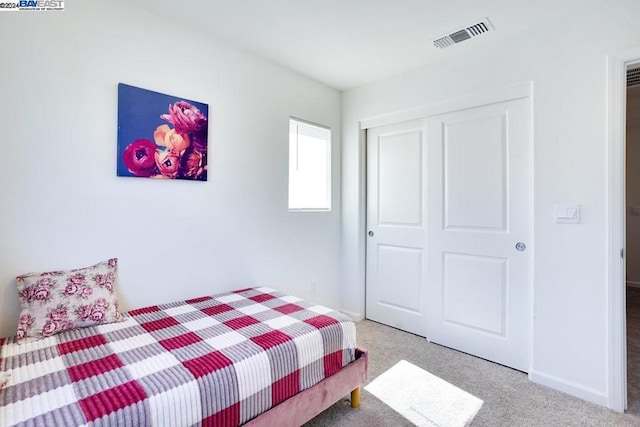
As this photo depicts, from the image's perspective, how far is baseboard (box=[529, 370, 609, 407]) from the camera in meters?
1.91

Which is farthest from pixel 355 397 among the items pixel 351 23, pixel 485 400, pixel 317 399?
pixel 351 23

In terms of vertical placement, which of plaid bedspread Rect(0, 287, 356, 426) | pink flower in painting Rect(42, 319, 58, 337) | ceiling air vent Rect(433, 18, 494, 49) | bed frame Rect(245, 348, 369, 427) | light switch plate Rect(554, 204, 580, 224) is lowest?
bed frame Rect(245, 348, 369, 427)

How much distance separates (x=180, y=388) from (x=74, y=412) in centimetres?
32

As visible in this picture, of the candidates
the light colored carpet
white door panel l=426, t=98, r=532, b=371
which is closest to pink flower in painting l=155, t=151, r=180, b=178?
the light colored carpet

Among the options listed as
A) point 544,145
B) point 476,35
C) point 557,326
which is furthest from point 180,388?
point 476,35

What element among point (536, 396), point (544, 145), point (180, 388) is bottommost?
point (536, 396)

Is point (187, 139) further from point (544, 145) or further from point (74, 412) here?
point (544, 145)

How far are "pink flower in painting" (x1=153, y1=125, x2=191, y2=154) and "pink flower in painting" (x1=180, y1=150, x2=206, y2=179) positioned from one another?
0.06 metres

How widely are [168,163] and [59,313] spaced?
3.46 feet

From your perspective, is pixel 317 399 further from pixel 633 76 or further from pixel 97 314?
pixel 633 76

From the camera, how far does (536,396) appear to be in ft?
6.54

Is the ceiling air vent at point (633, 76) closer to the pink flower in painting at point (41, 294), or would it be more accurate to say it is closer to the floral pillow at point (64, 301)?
the floral pillow at point (64, 301)

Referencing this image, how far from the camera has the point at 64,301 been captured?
1604 millimetres

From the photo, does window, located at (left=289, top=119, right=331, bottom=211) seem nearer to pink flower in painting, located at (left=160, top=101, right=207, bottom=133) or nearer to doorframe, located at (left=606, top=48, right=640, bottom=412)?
pink flower in painting, located at (left=160, top=101, right=207, bottom=133)
